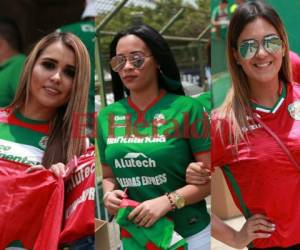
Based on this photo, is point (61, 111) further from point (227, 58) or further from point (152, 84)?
point (227, 58)

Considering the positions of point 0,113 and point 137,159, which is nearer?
point 137,159

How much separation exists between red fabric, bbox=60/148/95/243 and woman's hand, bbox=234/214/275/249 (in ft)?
1.69

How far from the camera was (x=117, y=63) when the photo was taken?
111 cm

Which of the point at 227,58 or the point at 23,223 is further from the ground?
the point at 227,58

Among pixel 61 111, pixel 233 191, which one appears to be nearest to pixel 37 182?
pixel 61 111

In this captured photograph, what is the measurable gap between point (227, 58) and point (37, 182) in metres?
0.78

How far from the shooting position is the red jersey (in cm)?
117

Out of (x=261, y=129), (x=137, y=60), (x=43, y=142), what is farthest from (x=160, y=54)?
(x=43, y=142)

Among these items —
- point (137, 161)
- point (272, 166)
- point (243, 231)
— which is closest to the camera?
point (137, 161)

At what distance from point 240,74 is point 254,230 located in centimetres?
52

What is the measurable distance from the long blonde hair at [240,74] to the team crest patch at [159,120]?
224 mm

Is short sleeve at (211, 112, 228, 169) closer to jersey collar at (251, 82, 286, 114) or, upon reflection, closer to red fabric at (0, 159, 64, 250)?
jersey collar at (251, 82, 286, 114)

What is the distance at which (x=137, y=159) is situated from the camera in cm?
107

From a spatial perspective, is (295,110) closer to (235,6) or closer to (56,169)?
(235,6)
